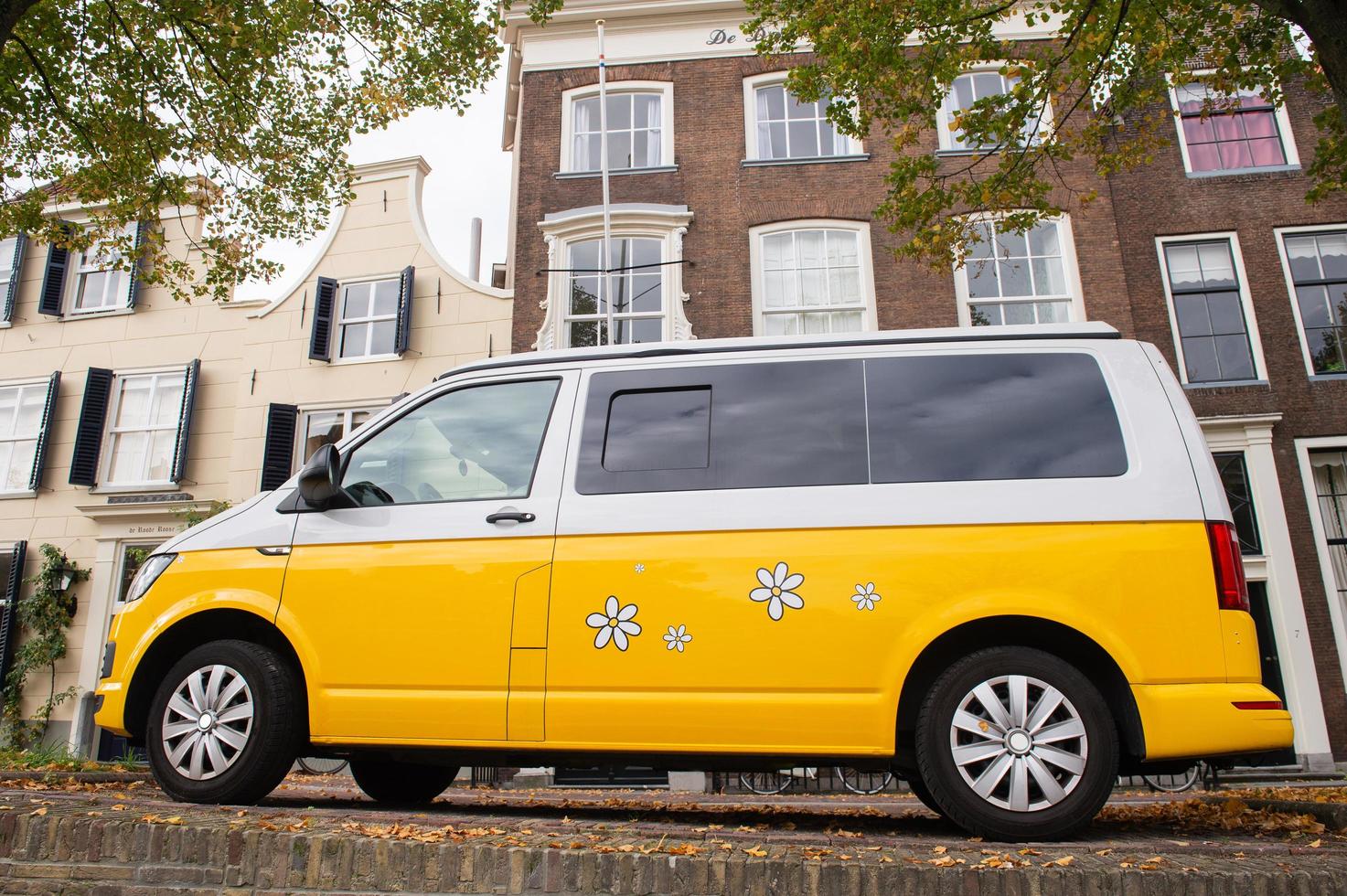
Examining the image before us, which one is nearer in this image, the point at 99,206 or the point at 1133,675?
the point at 1133,675

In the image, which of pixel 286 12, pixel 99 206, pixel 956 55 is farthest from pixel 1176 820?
pixel 99 206

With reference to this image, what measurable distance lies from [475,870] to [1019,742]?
7.25ft

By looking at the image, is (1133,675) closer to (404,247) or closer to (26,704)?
(404,247)

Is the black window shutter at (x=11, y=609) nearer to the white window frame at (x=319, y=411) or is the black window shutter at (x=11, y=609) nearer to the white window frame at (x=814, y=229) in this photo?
the white window frame at (x=319, y=411)

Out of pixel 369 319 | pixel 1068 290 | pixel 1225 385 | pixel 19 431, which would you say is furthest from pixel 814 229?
pixel 19 431

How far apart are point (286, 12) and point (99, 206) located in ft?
39.9

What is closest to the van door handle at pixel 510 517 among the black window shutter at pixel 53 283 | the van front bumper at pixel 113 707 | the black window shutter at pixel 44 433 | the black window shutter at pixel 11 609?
the van front bumper at pixel 113 707

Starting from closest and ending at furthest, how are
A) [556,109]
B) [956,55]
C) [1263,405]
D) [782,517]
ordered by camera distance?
[782,517]
[956,55]
[1263,405]
[556,109]

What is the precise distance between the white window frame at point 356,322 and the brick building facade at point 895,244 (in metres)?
2.75

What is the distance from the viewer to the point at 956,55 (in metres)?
9.52

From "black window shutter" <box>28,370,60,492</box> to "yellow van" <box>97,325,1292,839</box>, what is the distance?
16496mm

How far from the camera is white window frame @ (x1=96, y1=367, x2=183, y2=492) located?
1767cm

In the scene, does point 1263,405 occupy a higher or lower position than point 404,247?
lower

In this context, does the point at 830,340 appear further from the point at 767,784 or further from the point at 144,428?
the point at 144,428
